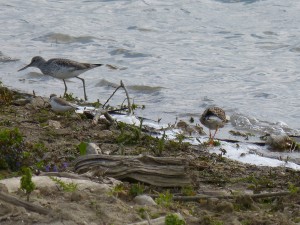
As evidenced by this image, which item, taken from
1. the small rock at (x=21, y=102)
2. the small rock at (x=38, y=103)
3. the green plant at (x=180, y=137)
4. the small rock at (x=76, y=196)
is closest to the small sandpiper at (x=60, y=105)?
the small rock at (x=38, y=103)

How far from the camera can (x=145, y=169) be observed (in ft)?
18.9

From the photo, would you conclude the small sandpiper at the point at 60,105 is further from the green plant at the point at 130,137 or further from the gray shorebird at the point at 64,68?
the gray shorebird at the point at 64,68

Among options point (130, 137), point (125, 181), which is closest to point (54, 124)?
point (130, 137)

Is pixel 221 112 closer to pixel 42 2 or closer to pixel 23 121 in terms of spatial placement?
pixel 23 121

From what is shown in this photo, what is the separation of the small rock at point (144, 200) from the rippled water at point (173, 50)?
4.33m

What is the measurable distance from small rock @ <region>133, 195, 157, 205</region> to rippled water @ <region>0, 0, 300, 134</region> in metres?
4.33

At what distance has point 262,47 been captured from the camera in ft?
42.6

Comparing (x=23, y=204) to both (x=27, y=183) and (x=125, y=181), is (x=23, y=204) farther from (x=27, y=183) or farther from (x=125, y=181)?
(x=125, y=181)

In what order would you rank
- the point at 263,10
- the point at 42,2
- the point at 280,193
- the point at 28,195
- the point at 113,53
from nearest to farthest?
the point at 28,195 < the point at 280,193 < the point at 113,53 < the point at 263,10 < the point at 42,2

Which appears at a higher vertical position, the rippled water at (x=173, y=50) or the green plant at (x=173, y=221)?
the green plant at (x=173, y=221)

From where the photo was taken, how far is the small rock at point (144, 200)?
16.4 feet

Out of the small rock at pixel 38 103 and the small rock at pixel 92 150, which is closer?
the small rock at pixel 92 150

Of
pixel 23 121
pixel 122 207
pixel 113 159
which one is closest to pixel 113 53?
pixel 23 121

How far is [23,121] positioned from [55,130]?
0.50 m
